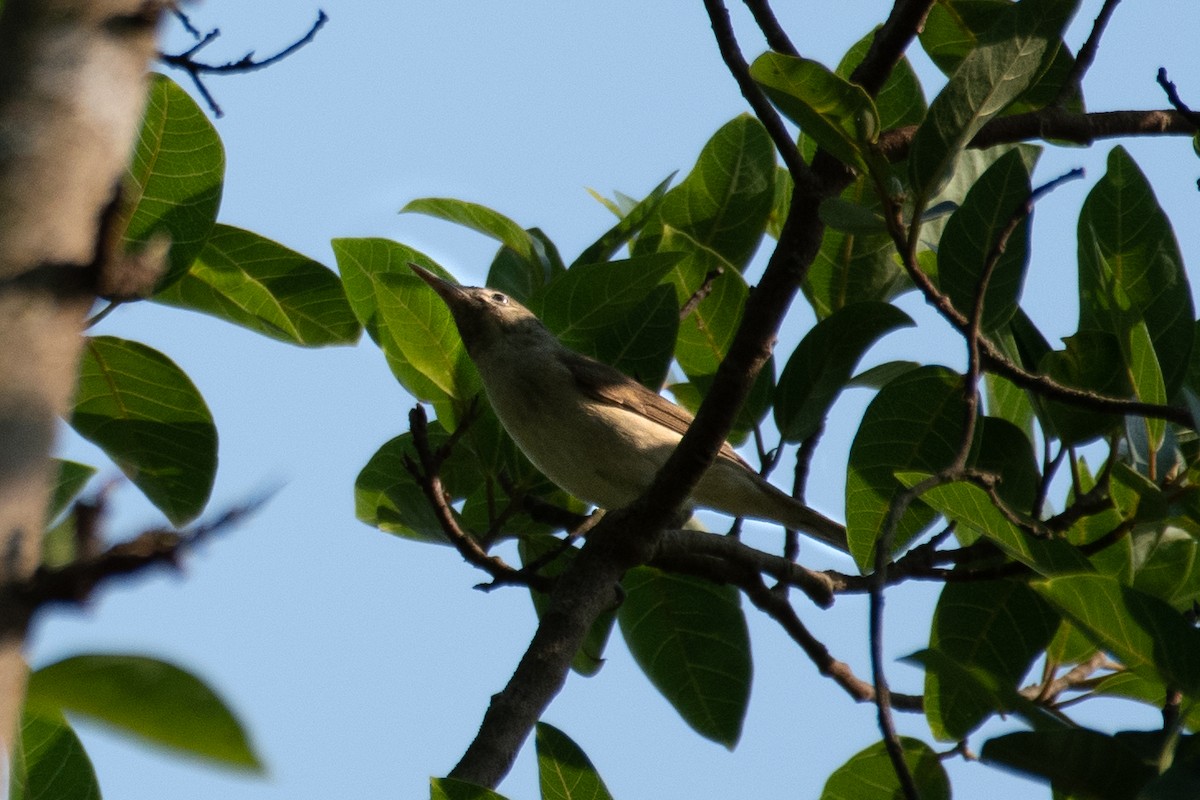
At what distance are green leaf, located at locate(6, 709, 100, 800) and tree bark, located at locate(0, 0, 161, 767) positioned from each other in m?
1.82

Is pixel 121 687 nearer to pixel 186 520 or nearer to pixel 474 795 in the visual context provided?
pixel 474 795

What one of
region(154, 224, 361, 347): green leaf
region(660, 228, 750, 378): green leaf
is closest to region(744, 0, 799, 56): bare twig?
region(660, 228, 750, 378): green leaf

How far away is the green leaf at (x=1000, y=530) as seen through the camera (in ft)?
8.81

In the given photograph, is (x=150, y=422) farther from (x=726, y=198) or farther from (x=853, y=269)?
(x=853, y=269)

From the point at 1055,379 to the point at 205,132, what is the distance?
7.30 ft

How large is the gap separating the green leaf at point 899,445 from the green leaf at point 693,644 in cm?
61

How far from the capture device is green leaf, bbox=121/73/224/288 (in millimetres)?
2938

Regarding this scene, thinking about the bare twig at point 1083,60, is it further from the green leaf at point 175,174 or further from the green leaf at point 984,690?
the green leaf at point 175,174

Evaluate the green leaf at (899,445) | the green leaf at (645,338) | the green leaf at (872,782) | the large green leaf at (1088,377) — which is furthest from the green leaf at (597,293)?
the green leaf at (872,782)

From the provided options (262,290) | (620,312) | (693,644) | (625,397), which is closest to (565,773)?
(693,644)

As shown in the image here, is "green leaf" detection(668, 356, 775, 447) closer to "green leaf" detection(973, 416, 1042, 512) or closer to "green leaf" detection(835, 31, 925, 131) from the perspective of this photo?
"green leaf" detection(973, 416, 1042, 512)

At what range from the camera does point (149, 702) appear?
936 millimetres

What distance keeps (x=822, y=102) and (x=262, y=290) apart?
155 centimetres

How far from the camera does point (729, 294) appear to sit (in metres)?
3.87
